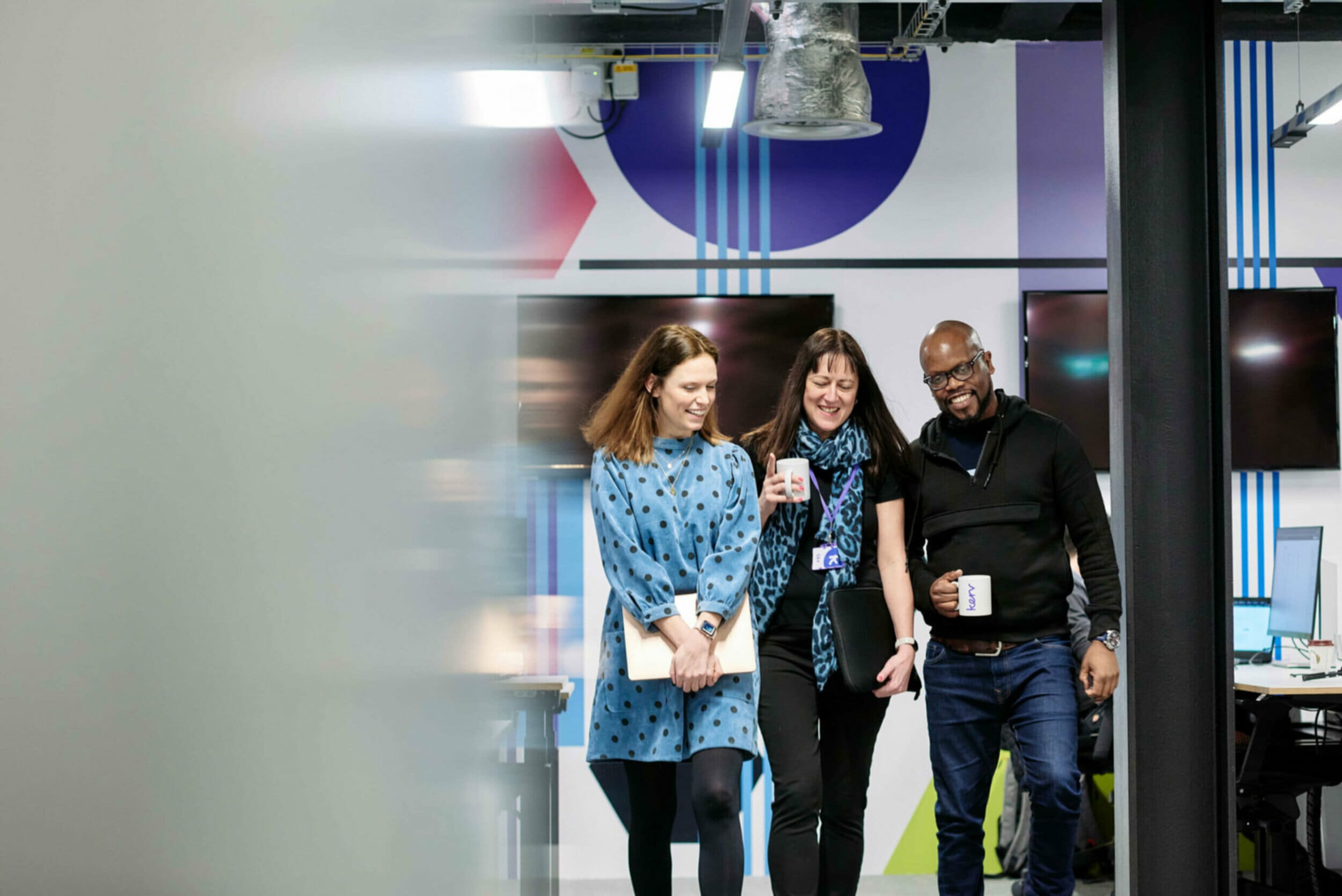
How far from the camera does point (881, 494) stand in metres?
2.85

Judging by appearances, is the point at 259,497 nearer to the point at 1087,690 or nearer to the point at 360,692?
the point at 360,692

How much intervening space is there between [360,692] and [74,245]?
0.17 metres

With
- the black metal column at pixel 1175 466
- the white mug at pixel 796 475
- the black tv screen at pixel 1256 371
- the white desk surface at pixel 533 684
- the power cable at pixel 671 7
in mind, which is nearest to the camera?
the white desk surface at pixel 533 684

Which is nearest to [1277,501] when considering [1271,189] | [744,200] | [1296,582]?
[1296,582]

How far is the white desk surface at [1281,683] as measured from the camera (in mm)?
3820

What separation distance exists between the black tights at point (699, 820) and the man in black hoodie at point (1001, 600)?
655 mm

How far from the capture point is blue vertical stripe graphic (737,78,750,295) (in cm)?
495

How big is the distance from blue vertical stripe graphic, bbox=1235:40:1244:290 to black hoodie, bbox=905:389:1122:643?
2.76m

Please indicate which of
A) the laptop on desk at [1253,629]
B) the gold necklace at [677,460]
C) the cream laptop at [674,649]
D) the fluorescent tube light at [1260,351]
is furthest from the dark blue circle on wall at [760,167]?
the cream laptop at [674,649]

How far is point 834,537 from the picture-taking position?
275 cm

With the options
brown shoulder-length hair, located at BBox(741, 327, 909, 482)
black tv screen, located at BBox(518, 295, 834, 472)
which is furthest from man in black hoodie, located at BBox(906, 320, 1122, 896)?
black tv screen, located at BBox(518, 295, 834, 472)

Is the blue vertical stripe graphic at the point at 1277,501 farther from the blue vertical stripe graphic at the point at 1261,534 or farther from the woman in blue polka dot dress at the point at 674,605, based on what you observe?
the woman in blue polka dot dress at the point at 674,605

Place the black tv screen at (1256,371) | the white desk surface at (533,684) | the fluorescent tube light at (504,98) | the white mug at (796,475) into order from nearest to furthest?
1. the fluorescent tube light at (504,98)
2. the white desk surface at (533,684)
3. the white mug at (796,475)
4. the black tv screen at (1256,371)

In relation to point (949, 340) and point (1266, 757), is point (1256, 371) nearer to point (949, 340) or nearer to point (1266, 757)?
point (1266, 757)
